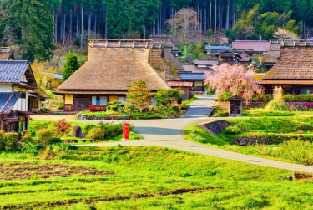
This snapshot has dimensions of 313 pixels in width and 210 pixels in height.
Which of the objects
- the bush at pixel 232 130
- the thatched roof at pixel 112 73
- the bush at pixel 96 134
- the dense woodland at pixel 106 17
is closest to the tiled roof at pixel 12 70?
the bush at pixel 96 134

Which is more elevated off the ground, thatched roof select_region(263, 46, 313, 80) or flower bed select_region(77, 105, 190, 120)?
thatched roof select_region(263, 46, 313, 80)

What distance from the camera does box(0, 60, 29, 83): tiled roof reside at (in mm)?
24156

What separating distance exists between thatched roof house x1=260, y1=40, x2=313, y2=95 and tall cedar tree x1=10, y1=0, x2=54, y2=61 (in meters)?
31.9

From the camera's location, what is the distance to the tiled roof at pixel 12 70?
79.3 feet

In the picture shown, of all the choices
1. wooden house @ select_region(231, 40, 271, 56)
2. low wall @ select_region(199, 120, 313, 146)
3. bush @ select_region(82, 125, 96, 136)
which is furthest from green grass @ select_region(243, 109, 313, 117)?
wooden house @ select_region(231, 40, 271, 56)

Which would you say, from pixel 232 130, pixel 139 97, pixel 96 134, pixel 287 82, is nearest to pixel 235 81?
pixel 287 82

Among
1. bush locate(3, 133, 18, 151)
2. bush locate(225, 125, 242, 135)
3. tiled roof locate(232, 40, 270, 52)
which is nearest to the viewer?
bush locate(3, 133, 18, 151)

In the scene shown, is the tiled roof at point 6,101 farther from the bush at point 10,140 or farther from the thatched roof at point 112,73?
the thatched roof at point 112,73

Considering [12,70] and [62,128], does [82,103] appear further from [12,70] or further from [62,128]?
[12,70]

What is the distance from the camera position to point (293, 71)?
44.0m

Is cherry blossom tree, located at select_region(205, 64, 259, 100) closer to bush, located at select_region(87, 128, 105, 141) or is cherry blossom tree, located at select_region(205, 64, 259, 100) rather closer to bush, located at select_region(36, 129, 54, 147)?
bush, located at select_region(87, 128, 105, 141)

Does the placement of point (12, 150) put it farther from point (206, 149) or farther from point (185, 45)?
point (185, 45)

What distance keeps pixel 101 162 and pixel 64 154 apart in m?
1.90

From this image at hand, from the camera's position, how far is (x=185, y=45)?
88938mm
